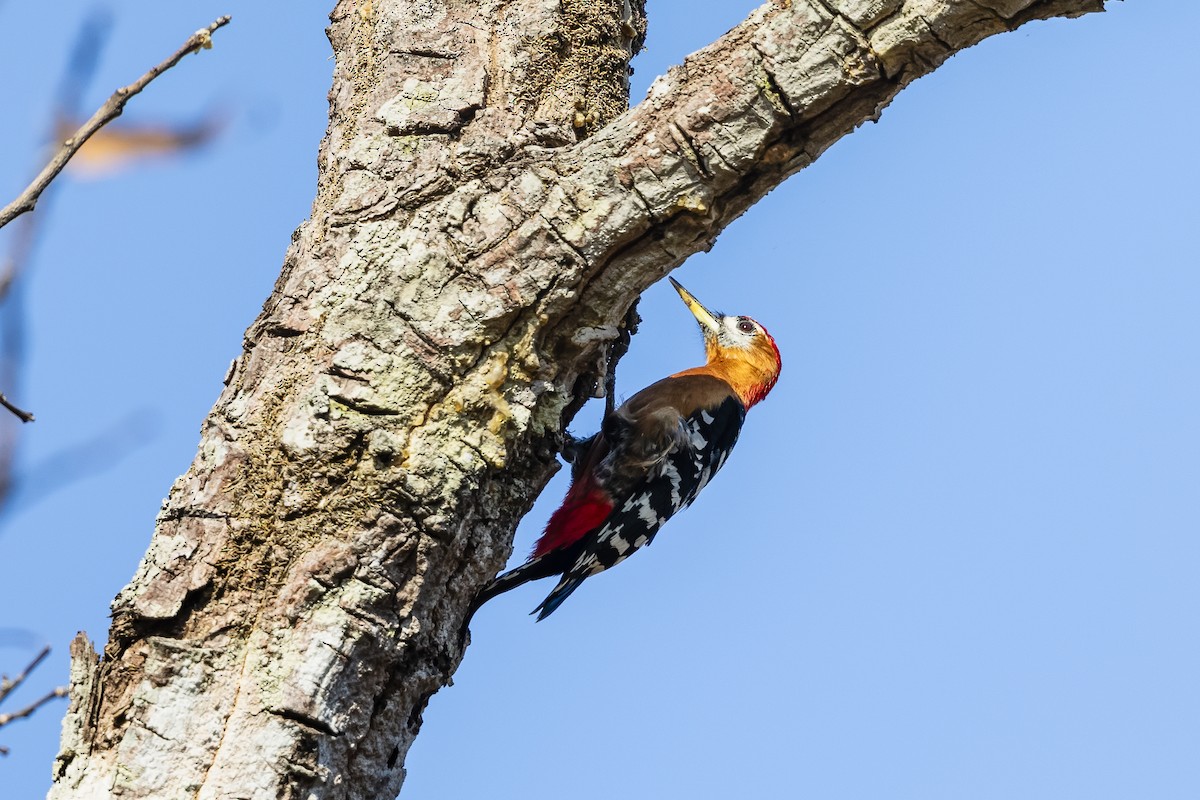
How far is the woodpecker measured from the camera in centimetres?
495

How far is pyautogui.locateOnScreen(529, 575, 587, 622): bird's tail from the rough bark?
1613mm

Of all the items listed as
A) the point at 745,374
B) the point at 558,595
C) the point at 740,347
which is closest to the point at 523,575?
the point at 558,595

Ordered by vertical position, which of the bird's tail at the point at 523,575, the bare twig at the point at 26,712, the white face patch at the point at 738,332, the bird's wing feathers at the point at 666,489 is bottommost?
the bare twig at the point at 26,712

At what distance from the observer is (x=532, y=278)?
314 centimetres

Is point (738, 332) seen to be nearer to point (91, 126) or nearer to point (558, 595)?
point (558, 595)

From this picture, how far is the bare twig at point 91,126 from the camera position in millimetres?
1460

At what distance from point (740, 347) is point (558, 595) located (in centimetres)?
211

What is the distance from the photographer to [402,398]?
121 inches

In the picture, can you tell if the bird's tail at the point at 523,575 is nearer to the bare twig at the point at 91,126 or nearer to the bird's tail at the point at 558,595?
the bird's tail at the point at 558,595

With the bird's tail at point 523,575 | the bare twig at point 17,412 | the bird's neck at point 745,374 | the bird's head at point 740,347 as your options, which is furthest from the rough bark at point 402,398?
the bird's head at point 740,347

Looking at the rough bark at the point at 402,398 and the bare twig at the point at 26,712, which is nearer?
the bare twig at the point at 26,712

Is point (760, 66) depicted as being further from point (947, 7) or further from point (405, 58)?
point (405, 58)

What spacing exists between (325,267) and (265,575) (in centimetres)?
84

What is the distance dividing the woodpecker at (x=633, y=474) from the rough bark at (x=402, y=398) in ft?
3.99
